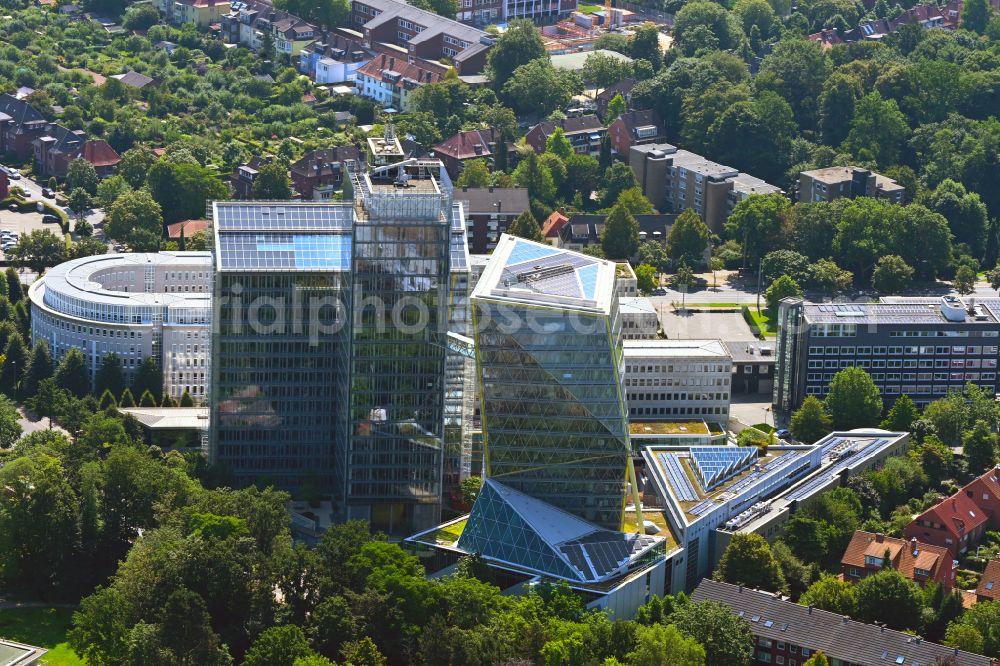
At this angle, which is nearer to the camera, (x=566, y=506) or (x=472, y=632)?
(x=472, y=632)

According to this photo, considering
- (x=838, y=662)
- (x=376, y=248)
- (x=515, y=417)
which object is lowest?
(x=838, y=662)

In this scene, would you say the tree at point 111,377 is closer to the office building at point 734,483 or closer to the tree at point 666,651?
the office building at point 734,483

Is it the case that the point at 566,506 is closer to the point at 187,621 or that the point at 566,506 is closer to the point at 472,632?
the point at 472,632

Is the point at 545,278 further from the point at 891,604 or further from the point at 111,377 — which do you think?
the point at 111,377

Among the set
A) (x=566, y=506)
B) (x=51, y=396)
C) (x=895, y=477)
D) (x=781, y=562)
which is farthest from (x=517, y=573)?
(x=51, y=396)

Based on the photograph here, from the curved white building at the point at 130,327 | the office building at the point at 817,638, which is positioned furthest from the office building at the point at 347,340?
the office building at the point at 817,638

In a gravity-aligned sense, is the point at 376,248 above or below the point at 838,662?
above
